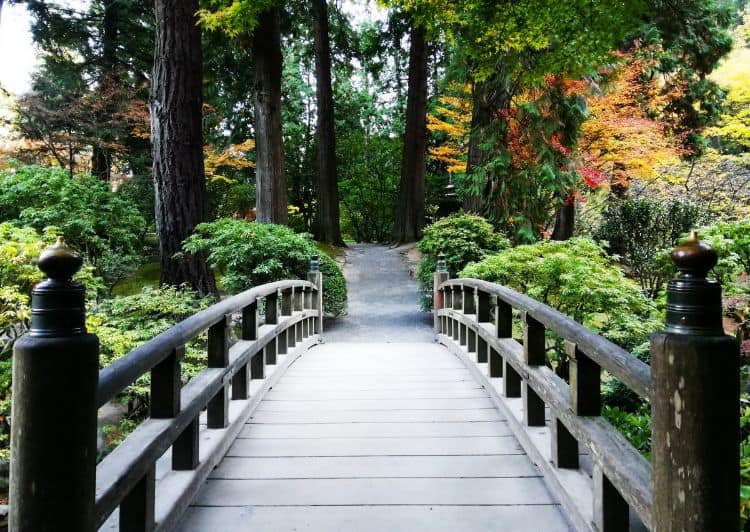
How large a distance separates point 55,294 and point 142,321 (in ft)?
18.6

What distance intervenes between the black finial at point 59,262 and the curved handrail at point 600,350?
1.52 m

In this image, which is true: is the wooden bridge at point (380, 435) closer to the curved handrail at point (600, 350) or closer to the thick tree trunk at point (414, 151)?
the curved handrail at point (600, 350)

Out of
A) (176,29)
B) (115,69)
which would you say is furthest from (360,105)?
(176,29)

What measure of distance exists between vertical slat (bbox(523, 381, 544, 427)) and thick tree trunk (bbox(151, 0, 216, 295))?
598 centimetres

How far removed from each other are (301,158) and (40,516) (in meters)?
21.1

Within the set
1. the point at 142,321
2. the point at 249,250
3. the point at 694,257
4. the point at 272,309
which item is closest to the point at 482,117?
the point at 249,250

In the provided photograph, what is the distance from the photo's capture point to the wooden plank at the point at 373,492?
2428 millimetres

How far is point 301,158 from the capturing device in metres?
21.7

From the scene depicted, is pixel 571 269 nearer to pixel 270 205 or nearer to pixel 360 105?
pixel 270 205

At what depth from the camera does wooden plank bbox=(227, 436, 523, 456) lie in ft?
9.78

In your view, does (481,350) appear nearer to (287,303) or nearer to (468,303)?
(468,303)

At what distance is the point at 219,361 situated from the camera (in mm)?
2914

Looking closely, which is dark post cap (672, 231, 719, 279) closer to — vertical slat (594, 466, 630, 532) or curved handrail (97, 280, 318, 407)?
vertical slat (594, 466, 630, 532)

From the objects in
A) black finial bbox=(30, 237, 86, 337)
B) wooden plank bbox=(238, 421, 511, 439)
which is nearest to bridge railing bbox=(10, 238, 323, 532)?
black finial bbox=(30, 237, 86, 337)
